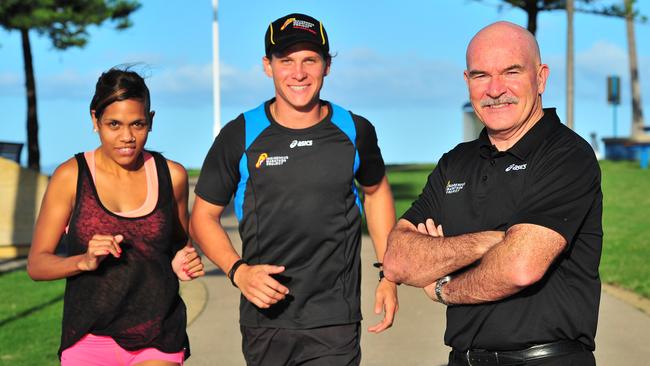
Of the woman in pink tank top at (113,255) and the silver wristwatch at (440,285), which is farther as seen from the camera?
the woman in pink tank top at (113,255)

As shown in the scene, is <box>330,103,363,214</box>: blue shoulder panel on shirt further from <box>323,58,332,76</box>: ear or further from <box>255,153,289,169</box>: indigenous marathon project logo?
<box>255,153,289,169</box>: indigenous marathon project logo

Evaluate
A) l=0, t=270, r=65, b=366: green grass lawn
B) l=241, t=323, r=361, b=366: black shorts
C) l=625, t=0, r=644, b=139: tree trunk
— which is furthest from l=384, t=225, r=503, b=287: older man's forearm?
l=625, t=0, r=644, b=139: tree trunk

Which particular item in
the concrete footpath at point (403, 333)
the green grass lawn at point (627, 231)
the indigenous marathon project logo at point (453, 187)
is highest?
the indigenous marathon project logo at point (453, 187)

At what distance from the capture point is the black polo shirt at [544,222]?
356 centimetres

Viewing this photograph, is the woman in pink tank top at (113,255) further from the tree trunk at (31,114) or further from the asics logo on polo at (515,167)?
the tree trunk at (31,114)

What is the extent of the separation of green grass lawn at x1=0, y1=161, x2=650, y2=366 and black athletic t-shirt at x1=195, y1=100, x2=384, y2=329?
375cm

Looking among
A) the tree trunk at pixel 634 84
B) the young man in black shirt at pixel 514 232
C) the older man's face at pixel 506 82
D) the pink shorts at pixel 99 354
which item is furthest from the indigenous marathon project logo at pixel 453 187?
the tree trunk at pixel 634 84

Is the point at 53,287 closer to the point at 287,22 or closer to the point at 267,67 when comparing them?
the point at 267,67

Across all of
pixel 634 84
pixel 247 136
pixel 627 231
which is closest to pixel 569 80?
pixel 627 231

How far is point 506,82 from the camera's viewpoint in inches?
148

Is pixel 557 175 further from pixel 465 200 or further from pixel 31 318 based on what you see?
pixel 31 318

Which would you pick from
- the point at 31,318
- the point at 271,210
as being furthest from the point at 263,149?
the point at 31,318

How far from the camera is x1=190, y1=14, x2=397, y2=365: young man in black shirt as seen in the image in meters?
4.73

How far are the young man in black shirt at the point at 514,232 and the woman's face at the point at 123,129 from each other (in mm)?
1402
